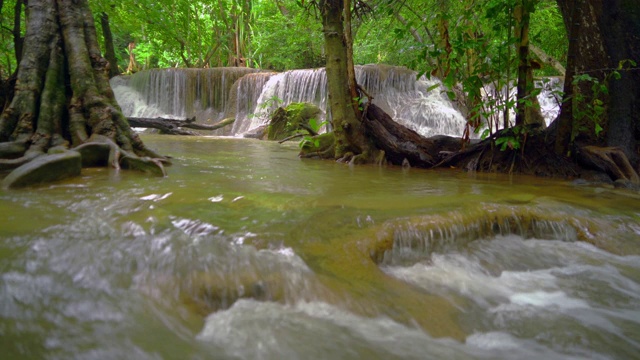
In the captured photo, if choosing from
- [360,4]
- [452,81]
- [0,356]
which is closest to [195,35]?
[360,4]

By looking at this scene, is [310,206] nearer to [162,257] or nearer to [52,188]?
[162,257]

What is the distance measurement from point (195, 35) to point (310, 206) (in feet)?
66.0

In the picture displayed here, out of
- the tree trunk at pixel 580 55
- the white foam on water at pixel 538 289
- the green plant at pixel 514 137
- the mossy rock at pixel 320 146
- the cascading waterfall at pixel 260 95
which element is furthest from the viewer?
the cascading waterfall at pixel 260 95

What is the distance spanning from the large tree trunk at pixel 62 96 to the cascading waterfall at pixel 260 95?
25.5 ft

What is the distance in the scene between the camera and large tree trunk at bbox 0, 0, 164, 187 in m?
4.66

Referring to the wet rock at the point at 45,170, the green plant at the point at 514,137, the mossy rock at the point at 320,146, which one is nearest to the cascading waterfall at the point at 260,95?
the mossy rock at the point at 320,146

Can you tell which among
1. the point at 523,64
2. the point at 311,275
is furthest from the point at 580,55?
the point at 311,275

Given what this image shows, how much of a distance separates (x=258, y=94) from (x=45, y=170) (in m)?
12.8

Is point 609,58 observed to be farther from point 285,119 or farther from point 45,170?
point 285,119

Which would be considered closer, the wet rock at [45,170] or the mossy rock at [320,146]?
the wet rock at [45,170]

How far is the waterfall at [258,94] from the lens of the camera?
13547 mm

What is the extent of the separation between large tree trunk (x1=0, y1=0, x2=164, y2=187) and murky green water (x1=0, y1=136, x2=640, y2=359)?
1338 millimetres

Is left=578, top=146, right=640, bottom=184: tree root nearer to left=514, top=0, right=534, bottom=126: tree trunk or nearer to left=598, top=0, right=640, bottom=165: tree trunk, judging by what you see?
left=598, top=0, right=640, bottom=165: tree trunk

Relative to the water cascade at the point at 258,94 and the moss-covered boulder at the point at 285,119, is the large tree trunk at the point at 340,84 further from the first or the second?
the water cascade at the point at 258,94
